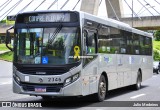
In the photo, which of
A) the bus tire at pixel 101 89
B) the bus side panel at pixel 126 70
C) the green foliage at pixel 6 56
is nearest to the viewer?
the bus tire at pixel 101 89

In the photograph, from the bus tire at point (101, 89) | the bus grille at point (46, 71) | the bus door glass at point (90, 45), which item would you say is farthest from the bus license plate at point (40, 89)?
the bus tire at point (101, 89)

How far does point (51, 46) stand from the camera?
1190 cm

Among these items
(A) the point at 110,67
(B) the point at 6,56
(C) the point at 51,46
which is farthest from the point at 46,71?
(B) the point at 6,56

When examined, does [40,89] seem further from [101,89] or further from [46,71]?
[101,89]

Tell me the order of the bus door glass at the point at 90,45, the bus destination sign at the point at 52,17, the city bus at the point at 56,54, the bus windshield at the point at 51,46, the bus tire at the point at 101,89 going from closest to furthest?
1. the city bus at the point at 56,54
2. the bus windshield at the point at 51,46
3. the bus destination sign at the point at 52,17
4. the bus door glass at the point at 90,45
5. the bus tire at the point at 101,89

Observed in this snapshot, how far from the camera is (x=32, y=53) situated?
12.0 m

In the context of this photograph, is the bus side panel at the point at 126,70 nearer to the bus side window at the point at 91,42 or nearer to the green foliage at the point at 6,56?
the bus side window at the point at 91,42

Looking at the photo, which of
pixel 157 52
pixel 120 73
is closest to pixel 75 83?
pixel 120 73

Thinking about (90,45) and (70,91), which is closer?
(70,91)

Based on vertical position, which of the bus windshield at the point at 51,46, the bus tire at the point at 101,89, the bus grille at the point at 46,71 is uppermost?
the bus windshield at the point at 51,46

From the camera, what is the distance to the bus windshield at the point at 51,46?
11.8 meters

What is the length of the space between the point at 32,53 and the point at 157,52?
66694 millimetres

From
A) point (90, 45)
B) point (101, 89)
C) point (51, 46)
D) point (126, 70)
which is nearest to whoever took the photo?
point (51, 46)

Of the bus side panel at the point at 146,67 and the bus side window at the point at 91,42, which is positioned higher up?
the bus side window at the point at 91,42
